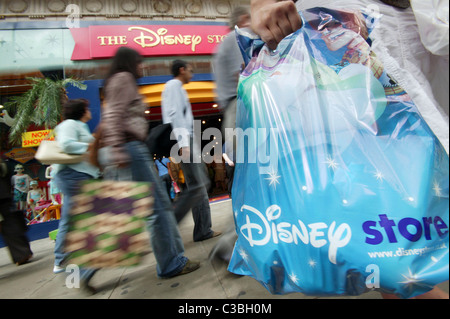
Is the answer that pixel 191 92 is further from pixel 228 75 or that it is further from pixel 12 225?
pixel 228 75

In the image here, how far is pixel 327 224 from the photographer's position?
0.88 meters

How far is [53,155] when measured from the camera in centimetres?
206

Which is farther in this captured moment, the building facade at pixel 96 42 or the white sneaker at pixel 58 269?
the building facade at pixel 96 42

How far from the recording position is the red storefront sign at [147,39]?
22.0 ft

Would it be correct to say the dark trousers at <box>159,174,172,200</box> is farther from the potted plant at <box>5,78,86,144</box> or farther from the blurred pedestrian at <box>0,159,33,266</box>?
the blurred pedestrian at <box>0,159,33,266</box>

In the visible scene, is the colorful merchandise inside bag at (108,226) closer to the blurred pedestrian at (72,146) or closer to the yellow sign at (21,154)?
the blurred pedestrian at (72,146)

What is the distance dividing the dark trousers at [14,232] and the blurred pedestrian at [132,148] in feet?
6.40

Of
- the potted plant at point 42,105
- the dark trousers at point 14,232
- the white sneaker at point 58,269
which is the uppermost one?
the potted plant at point 42,105

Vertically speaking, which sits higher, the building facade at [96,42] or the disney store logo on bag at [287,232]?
the building facade at [96,42]

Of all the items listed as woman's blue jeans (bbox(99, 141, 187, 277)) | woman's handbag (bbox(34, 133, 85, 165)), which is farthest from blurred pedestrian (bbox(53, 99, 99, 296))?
woman's blue jeans (bbox(99, 141, 187, 277))

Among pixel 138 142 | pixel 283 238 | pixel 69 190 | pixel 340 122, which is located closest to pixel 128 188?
pixel 138 142

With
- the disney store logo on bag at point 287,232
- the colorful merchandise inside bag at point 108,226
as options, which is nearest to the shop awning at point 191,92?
the colorful merchandise inside bag at point 108,226

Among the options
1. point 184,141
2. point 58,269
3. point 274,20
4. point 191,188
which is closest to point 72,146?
point 184,141

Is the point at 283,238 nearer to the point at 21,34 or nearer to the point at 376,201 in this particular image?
the point at 376,201
